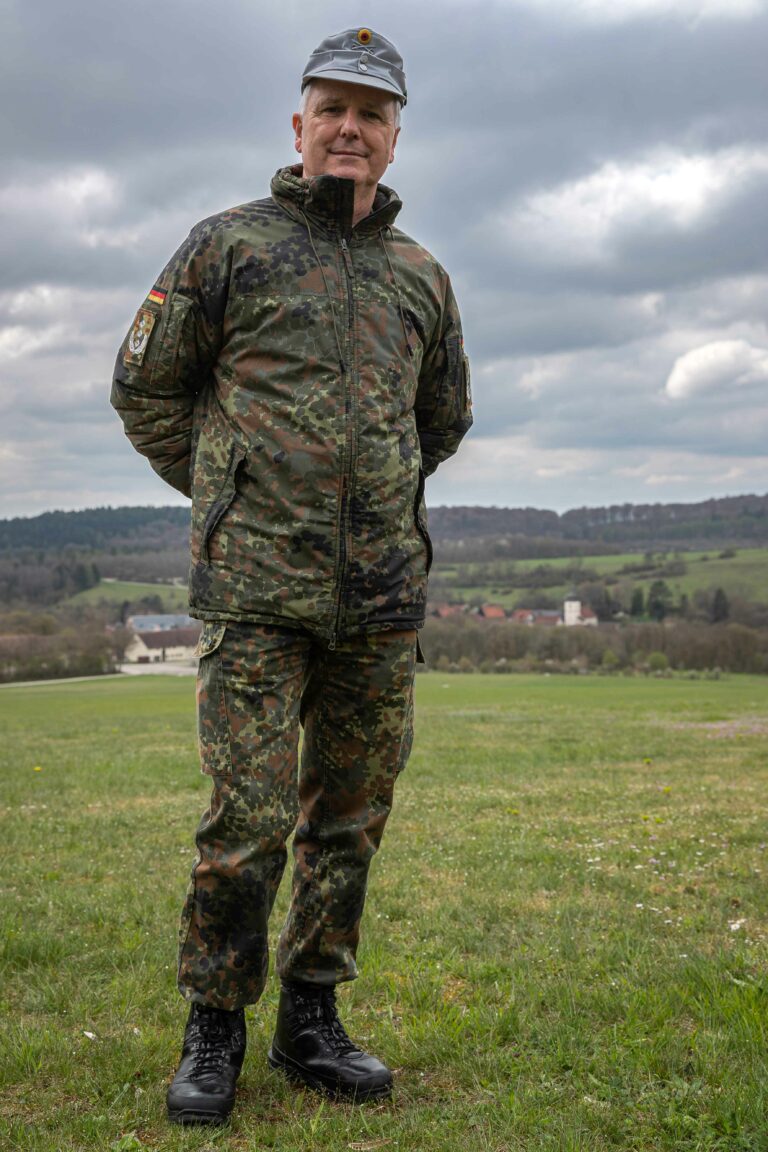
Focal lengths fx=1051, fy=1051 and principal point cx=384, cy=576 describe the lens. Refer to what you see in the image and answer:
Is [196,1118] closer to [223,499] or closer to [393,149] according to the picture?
[223,499]

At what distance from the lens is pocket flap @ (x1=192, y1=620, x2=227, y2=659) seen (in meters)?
3.50

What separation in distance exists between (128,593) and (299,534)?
142926 mm

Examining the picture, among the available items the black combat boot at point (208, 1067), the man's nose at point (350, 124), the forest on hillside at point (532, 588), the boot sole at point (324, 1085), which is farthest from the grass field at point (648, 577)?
the black combat boot at point (208, 1067)

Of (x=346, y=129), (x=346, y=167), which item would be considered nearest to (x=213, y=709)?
(x=346, y=167)

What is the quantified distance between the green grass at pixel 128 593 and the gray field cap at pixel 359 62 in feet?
429

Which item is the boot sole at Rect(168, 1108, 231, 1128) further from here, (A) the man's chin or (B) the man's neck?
(A) the man's chin

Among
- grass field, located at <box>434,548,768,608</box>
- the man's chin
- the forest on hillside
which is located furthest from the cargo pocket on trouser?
grass field, located at <box>434,548,768,608</box>

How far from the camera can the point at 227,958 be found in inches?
140

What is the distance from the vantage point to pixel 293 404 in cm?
356

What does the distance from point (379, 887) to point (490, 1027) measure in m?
2.46

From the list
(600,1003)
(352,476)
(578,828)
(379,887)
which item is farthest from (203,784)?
(352,476)

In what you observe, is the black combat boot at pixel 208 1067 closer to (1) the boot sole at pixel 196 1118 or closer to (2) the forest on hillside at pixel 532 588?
(1) the boot sole at pixel 196 1118

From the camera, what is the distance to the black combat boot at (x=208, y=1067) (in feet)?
11.2

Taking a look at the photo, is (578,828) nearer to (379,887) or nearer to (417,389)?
(379,887)
